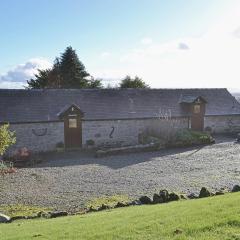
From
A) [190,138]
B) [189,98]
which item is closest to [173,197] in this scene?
[190,138]

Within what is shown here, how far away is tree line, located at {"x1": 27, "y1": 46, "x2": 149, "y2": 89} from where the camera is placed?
5316 centimetres

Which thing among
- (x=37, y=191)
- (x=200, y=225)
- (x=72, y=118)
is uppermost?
(x=72, y=118)

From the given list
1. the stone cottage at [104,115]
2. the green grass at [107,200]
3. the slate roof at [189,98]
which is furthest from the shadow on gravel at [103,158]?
the slate roof at [189,98]

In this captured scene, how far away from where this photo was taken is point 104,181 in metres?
19.3

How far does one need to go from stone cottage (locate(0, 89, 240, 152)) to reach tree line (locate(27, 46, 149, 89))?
65.6 feet

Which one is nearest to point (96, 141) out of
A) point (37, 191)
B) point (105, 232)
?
point (37, 191)

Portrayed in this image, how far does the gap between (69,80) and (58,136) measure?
25.7 metres

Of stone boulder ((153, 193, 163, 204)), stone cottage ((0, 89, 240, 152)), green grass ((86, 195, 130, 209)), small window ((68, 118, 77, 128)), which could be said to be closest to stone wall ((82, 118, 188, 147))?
stone cottage ((0, 89, 240, 152))

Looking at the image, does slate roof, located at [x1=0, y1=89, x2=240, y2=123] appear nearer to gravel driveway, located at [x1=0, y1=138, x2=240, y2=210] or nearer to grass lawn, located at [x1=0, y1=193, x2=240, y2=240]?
gravel driveway, located at [x1=0, y1=138, x2=240, y2=210]

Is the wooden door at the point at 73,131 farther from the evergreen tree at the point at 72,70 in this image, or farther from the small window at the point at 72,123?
the evergreen tree at the point at 72,70

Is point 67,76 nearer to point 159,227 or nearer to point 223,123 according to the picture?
point 223,123

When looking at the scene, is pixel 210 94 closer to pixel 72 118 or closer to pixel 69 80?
pixel 72 118

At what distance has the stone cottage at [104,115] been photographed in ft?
94.2

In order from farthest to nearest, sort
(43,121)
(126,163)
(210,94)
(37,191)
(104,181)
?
(210,94), (43,121), (126,163), (104,181), (37,191)
